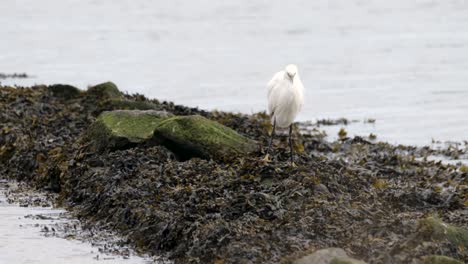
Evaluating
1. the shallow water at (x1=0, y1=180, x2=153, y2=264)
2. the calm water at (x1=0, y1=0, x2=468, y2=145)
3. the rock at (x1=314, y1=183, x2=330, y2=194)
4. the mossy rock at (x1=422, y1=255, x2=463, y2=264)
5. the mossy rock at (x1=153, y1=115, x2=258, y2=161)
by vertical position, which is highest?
the calm water at (x1=0, y1=0, x2=468, y2=145)

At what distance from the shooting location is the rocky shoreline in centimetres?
944

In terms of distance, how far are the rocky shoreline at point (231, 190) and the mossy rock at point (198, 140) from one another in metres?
0.02

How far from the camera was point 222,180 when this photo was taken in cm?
1159

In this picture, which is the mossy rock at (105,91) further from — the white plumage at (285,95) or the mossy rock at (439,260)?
the mossy rock at (439,260)

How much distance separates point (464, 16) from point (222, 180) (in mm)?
28359

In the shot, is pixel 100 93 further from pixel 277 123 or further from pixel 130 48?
pixel 130 48

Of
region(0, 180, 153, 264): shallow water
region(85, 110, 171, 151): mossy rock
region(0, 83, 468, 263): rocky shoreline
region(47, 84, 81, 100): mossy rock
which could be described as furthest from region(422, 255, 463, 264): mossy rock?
region(47, 84, 81, 100): mossy rock

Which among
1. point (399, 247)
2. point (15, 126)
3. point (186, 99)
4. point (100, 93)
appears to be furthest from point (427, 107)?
point (399, 247)

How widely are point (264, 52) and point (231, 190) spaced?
2064 cm

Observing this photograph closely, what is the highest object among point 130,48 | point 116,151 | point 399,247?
point 130,48

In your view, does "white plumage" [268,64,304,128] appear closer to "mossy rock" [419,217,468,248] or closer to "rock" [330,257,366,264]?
"mossy rock" [419,217,468,248]

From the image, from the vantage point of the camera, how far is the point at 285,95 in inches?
506

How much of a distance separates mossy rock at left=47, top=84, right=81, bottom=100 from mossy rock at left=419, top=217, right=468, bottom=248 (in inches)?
418

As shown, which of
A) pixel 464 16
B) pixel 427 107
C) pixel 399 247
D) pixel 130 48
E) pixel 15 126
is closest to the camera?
pixel 399 247
